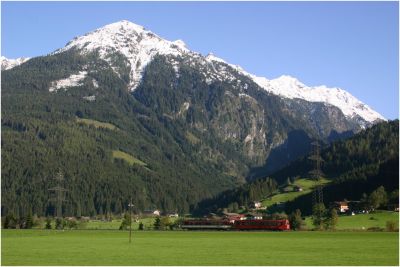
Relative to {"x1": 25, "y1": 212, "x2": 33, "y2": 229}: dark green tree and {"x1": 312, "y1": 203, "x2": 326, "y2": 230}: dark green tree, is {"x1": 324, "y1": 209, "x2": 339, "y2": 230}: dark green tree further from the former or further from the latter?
{"x1": 25, "y1": 212, "x2": 33, "y2": 229}: dark green tree

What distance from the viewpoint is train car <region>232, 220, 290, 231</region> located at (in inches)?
6786

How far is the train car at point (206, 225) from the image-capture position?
190875mm

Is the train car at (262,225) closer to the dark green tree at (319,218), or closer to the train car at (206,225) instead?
the train car at (206,225)

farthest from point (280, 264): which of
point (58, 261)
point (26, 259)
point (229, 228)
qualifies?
point (229, 228)

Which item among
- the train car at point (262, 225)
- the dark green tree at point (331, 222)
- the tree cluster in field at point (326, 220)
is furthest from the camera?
the train car at point (262, 225)

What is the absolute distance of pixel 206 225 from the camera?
194125mm

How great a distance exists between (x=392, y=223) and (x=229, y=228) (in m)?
50.5

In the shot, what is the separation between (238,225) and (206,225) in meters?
13.1

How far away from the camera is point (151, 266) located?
56.9 m

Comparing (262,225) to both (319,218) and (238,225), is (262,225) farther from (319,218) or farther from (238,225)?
(319,218)

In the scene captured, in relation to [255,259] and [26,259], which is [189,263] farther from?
[26,259]

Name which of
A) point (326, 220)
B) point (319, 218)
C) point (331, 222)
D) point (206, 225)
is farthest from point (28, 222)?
point (331, 222)

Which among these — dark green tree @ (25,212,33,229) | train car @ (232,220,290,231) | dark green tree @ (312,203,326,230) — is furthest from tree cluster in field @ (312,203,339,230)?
dark green tree @ (25,212,33,229)

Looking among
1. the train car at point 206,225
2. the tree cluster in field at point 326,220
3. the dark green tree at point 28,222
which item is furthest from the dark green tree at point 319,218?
the dark green tree at point 28,222
